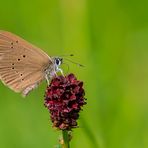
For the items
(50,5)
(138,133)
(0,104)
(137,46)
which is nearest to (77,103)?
(138,133)

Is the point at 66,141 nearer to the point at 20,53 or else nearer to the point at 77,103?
the point at 77,103

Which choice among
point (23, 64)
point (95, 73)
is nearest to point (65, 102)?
point (23, 64)

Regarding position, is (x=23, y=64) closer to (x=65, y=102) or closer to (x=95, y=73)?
(x=65, y=102)

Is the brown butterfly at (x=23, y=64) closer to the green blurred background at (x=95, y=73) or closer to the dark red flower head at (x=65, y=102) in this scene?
the dark red flower head at (x=65, y=102)

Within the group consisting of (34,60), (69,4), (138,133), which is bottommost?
(138,133)

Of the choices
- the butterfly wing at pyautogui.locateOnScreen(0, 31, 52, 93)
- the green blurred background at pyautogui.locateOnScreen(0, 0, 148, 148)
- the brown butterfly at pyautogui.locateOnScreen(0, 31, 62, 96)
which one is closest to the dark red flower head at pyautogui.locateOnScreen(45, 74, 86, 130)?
the brown butterfly at pyautogui.locateOnScreen(0, 31, 62, 96)

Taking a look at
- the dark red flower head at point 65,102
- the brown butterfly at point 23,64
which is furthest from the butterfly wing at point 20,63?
the dark red flower head at point 65,102

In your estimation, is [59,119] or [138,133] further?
[138,133]
